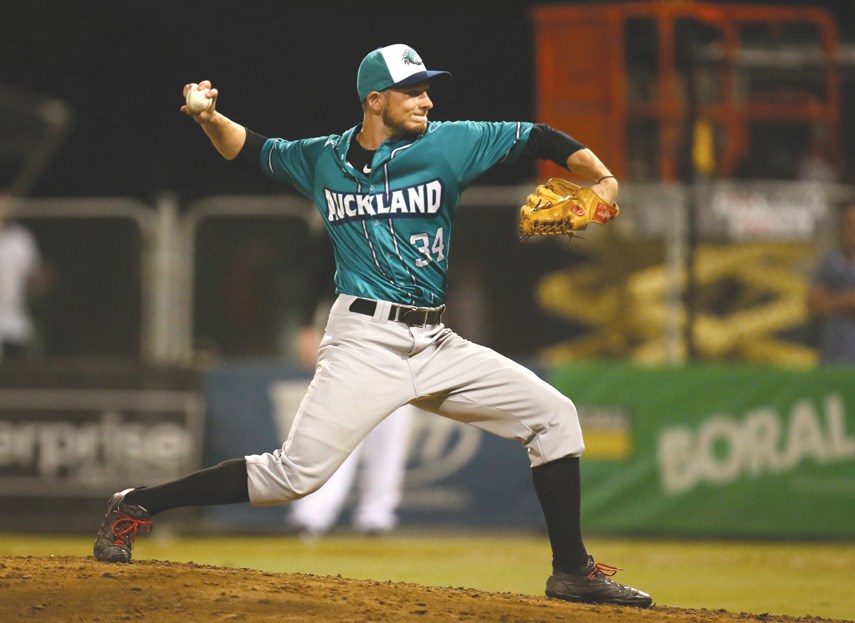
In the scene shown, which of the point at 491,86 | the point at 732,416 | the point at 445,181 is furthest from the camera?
the point at 491,86

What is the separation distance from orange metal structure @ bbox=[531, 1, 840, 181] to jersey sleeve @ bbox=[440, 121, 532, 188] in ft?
21.6

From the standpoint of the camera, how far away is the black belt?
5.59m

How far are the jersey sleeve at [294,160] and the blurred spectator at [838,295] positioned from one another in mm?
6053

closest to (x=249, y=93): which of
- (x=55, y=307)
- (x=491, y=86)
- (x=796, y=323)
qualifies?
(x=491, y=86)

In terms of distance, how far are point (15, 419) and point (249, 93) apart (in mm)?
8075

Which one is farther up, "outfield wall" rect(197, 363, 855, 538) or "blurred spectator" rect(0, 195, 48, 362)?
"blurred spectator" rect(0, 195, 48, 362)

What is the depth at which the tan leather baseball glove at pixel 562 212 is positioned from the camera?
5.56m

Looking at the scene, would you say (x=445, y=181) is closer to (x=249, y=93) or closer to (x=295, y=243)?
(x=295, y=243)

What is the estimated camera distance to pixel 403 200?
5535 millimetres

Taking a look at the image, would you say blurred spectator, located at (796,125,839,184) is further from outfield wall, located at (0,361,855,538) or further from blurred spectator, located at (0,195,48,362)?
blurred spectator, located at (0,195,48,362)

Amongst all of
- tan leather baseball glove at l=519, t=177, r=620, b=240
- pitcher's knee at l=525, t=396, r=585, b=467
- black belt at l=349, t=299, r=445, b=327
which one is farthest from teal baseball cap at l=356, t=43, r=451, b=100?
pitcher's knee at l=525, t=396, r=585, b=467

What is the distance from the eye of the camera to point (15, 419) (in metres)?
10.6

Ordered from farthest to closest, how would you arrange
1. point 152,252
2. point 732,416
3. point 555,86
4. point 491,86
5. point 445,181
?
point 491,86
point 555,86
point 152,252
point 732,416
point 445,181

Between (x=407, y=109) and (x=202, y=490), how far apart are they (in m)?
1.77
